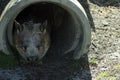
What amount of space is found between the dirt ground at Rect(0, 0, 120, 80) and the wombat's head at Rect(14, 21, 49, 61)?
262 mm

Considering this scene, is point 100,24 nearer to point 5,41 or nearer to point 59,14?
point 59,14

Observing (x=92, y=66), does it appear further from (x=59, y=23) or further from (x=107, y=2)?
(x=107, y=2)

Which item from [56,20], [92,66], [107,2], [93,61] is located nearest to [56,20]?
[56,20]

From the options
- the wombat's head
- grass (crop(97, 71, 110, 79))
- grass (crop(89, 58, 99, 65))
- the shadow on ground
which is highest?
the shadow on ground

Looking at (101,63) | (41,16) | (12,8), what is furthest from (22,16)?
(101,63)

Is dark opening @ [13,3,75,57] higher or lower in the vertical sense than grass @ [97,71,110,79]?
higher

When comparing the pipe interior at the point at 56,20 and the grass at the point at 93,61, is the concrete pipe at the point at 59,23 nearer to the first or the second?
the pipe interior at the point at 56,20

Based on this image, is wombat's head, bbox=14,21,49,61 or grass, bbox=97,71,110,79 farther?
grass, bbox=97,71,110,79

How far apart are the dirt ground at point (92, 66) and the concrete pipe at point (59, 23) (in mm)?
249

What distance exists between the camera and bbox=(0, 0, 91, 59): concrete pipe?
21.5 feet

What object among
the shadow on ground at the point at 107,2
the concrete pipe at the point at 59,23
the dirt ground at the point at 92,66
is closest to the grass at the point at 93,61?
the dirt ground at the point at 92,66

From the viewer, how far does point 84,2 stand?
8.95m

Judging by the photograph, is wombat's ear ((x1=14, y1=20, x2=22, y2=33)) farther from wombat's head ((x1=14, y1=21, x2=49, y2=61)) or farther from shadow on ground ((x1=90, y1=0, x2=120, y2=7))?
shadow on ground ((x1=90, y1=0, x2=120, y2=7))

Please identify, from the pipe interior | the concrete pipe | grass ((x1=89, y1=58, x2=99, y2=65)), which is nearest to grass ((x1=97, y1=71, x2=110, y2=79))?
grass ((x1=89, y1=58, x2=99, y2=65))
